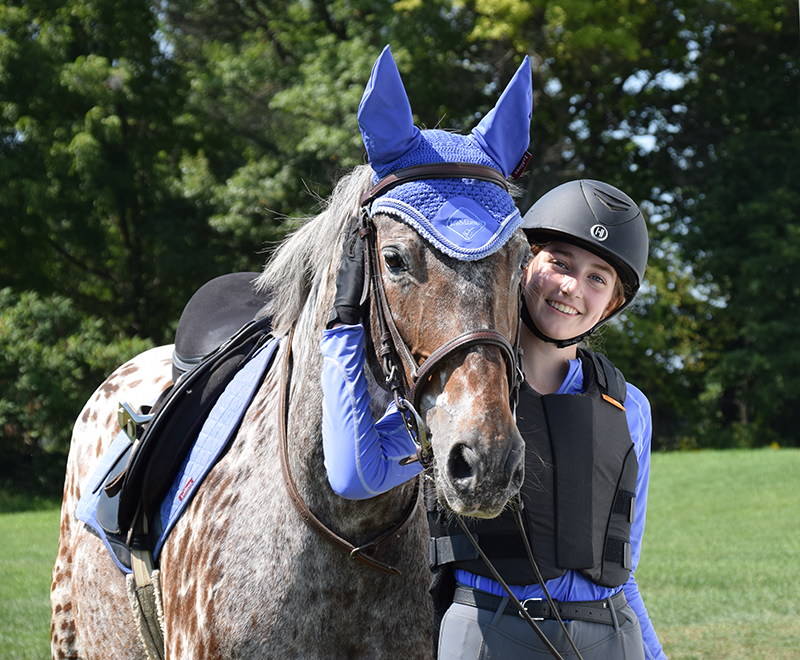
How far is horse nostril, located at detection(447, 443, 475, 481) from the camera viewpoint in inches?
66.9

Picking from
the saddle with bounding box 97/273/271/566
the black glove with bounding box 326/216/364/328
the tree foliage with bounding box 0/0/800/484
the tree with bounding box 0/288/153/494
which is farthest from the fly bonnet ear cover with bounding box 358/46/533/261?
the tree with bounding box 0/288/153/494

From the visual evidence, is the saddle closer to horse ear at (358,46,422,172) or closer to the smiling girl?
the smiling girl

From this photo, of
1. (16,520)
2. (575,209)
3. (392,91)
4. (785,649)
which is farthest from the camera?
(16,520)

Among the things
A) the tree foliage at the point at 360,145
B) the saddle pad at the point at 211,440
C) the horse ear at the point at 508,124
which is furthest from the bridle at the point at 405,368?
the tree foliage at the point at 360,145

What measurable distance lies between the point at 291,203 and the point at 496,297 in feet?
55.6

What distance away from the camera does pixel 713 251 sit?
21938 mm

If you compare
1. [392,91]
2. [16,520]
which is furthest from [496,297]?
[16,520]

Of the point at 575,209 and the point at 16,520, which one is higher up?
the point at 575,209

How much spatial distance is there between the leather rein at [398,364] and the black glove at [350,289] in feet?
0.07

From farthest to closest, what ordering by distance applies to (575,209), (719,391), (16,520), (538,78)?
(719,391) → (538,78) → (16,520) → (575,209)

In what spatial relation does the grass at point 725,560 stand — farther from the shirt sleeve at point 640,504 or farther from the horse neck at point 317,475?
the horse neck at point 317,475

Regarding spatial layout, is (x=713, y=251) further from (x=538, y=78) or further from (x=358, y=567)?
(x=358, y=567)

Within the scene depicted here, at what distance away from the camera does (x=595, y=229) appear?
2.48 meters

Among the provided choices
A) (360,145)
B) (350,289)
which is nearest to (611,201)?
(350,289)
